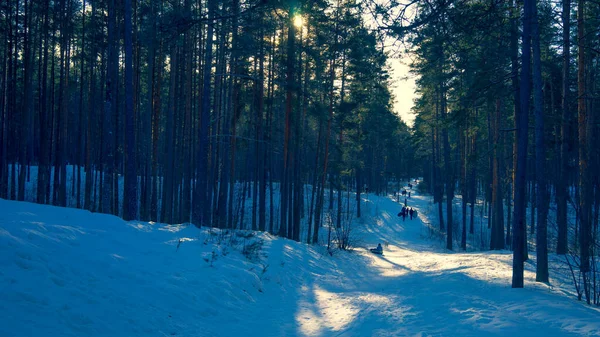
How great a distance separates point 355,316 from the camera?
6.95 m

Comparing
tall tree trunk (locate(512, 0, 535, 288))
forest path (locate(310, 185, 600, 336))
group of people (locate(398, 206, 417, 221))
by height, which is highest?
tall tree trunk (locate(512, 0, 535, 288))

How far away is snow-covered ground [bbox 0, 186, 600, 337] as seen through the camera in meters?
4.59

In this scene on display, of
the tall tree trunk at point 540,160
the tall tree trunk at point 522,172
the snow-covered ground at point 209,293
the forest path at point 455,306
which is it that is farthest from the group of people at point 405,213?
the tall tree trunk at point 522,172

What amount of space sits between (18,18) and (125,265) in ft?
66.4

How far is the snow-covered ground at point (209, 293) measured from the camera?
4.59 metres

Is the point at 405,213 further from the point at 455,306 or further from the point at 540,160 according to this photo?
the point at 455,306

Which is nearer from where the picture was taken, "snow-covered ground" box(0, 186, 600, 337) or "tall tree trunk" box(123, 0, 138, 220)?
"snow-covered ground" box(0, 186, 600, 337)

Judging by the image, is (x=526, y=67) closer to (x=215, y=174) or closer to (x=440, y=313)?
(x=440, y=313)

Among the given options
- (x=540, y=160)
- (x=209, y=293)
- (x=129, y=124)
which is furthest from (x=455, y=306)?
(x=129, y=124)

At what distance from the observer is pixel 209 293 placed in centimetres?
678

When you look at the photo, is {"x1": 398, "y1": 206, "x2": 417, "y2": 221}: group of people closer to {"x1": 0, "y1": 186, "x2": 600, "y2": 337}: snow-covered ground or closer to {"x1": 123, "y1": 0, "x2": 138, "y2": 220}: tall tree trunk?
{"x1": 0, "y1": 186, "x2": 600, "y2": 337}: snow-covered ground

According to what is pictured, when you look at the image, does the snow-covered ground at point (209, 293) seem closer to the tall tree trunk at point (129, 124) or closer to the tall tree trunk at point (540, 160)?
the tall tree trunk at point (540, 160)

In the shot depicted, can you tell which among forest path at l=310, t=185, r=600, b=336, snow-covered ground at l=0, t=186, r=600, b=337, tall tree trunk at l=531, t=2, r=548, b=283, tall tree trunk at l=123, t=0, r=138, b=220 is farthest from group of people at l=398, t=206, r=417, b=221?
tall tree trunk at l=123, t=0, r=138, b=220

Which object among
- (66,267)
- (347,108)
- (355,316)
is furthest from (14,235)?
(347,108)
